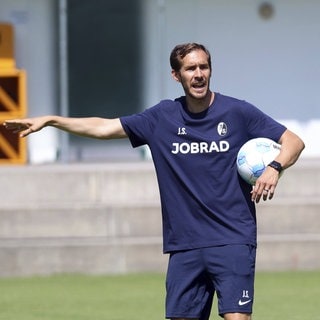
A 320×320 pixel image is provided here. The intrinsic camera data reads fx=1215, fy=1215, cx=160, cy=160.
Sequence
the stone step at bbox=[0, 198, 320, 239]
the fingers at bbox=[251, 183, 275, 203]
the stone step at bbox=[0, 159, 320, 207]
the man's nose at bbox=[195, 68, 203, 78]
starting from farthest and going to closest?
the stone step at bbox=[0, 159, 320, 207] < the stone step at bbox=[0, 198, 320, 239] < the man's nose at bbox=[195, 68, 203, 78] < the fingers at bbox=[251, 183, 275, 203]

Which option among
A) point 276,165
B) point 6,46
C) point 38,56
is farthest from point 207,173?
point 38,56

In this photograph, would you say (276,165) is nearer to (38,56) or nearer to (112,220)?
(112,220)

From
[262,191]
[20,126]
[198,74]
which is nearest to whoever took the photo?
[262,191]

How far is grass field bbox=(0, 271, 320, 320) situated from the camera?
9.88 m

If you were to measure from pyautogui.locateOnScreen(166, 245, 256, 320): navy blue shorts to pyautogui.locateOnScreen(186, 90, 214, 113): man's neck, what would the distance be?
29.4 inches

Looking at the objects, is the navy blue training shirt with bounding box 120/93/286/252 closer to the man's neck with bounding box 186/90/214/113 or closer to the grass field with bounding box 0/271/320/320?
the man's neck with bounding box 186/90/214/113

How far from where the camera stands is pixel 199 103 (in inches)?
255

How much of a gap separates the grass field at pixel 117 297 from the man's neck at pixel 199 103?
346cm

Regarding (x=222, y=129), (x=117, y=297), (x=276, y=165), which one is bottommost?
(x=117, y=297)

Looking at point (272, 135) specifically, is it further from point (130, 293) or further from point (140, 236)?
point (140, 236)

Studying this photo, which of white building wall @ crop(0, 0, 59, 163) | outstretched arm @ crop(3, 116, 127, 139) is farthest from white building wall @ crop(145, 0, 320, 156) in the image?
outstretched arm @ crop(3, 116, 127, 139)

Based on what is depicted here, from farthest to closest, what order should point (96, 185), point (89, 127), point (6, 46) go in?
point (6, 46) → point (96, 185) → point (89, 127)

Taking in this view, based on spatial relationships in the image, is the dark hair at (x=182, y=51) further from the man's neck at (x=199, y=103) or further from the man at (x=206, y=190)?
the man's neck at (x=199, y=103)

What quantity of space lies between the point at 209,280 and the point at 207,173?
59cm
